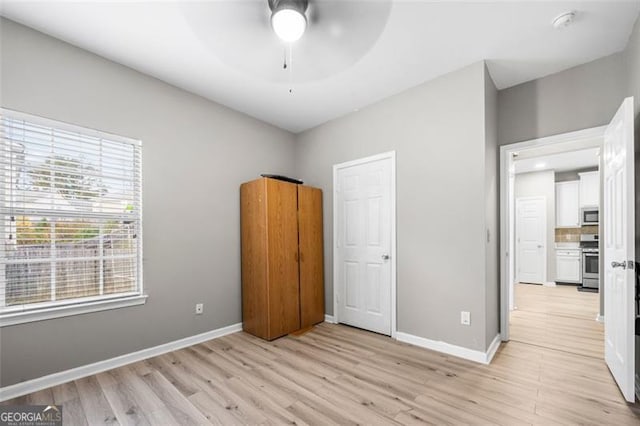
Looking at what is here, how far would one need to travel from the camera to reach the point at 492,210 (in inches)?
117

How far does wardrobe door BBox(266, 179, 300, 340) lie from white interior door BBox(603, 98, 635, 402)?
2878mm

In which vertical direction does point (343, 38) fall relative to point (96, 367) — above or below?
above

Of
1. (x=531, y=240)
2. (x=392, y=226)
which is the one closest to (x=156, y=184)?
(x=392, y=226)

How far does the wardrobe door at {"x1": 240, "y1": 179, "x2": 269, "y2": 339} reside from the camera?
3.32 m

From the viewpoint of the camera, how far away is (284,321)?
3.41 m

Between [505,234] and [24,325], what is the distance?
4391 mm

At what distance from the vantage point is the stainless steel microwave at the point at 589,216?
6070 mm

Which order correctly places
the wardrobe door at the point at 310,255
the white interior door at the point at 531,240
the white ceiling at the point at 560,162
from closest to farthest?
the wardrobe door at the point at 310,255 < the white ceiling at the point at 560,162 < the white interior door at the point at 531,240

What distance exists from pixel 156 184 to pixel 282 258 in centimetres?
155

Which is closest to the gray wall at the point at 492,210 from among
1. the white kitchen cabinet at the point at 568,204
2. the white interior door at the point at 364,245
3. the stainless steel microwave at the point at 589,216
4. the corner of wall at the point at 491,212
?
the corner of wall at the point at 491,212

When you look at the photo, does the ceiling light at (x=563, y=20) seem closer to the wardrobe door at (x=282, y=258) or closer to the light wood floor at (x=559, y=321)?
the wardrobe door at (x=282, y=258)

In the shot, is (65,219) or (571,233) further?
(571,233)

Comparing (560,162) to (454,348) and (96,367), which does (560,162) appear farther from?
(96,367)

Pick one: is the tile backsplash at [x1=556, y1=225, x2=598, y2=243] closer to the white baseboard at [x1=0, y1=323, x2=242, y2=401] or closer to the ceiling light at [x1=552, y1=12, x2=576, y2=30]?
the ceiling light at [x1=552, y1=12, x2=576, y2=30]
